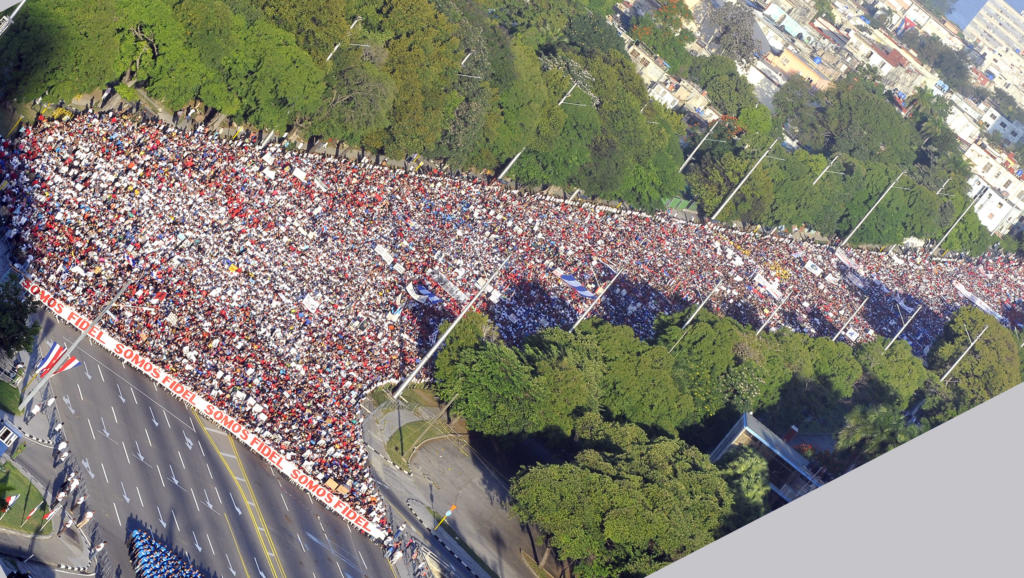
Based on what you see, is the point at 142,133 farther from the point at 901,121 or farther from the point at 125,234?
the point at 901,121

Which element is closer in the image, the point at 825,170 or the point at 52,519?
the point at 52,519

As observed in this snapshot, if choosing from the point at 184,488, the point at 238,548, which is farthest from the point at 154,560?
the point at 184,488

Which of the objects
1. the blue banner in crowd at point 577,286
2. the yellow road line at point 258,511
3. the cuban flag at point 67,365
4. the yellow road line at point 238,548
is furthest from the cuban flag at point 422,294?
the cuban flag at point 67,365

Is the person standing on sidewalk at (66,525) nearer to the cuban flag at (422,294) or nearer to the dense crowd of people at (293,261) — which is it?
the dense crowd of people at (293,261)

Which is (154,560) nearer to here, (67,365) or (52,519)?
(52,519)

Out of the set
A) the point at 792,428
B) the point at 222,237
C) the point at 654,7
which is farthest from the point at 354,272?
the point at 654,7

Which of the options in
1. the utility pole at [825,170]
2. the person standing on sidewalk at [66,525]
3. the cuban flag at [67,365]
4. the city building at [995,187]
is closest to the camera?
the person standing on sidewalk at [66,525]

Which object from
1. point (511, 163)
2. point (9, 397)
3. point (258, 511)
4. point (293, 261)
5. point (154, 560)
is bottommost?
point (9, 397)
